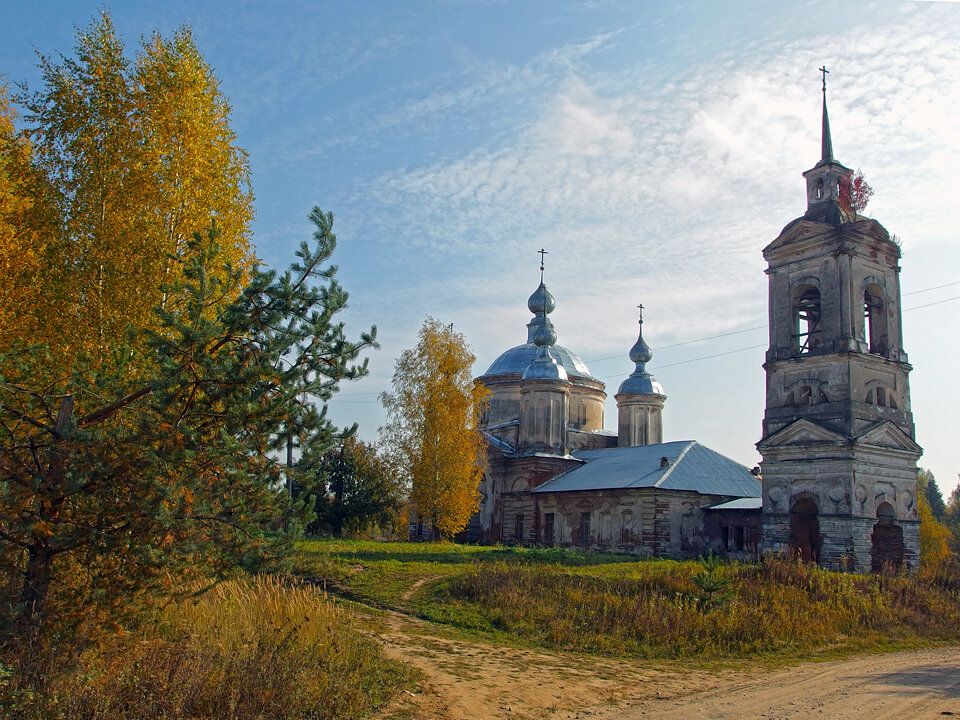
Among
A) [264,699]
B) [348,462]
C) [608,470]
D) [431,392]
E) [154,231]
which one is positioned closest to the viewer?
[264,699]

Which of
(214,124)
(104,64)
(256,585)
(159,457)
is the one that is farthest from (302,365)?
(104,64)

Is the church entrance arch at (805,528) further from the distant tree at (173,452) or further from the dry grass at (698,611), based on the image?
the distant tree at (173,452)

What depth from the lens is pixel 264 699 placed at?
23.5 feet

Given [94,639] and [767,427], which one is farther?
[767,427]

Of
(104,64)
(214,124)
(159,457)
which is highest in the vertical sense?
(104,64)

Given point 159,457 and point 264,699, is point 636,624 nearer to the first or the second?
point 264,699

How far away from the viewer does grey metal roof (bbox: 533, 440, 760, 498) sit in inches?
1158

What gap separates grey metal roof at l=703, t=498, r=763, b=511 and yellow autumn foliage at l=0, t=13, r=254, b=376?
2029cm

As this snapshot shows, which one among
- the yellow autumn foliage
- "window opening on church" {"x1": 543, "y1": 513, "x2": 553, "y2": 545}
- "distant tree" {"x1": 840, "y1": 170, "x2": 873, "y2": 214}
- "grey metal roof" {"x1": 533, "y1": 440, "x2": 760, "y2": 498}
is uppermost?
"distant tree" {"x1": 840, "y1": 170, "x2": 873, "y2": 214}

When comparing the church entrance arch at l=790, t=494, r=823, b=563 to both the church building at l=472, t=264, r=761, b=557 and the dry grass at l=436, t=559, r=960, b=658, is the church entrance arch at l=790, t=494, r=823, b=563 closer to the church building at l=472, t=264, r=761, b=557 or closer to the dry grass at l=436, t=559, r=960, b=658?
the church building at l=472, t=264, r=761, b=557

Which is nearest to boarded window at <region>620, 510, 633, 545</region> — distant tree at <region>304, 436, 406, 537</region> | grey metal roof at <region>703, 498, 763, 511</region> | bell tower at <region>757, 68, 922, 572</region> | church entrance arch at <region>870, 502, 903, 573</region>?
grey metal roof at <region>703, 498, 763, 511</region>

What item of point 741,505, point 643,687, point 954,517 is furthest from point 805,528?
point 954,517

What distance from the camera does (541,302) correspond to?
145 ft

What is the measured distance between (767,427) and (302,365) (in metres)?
21.0
